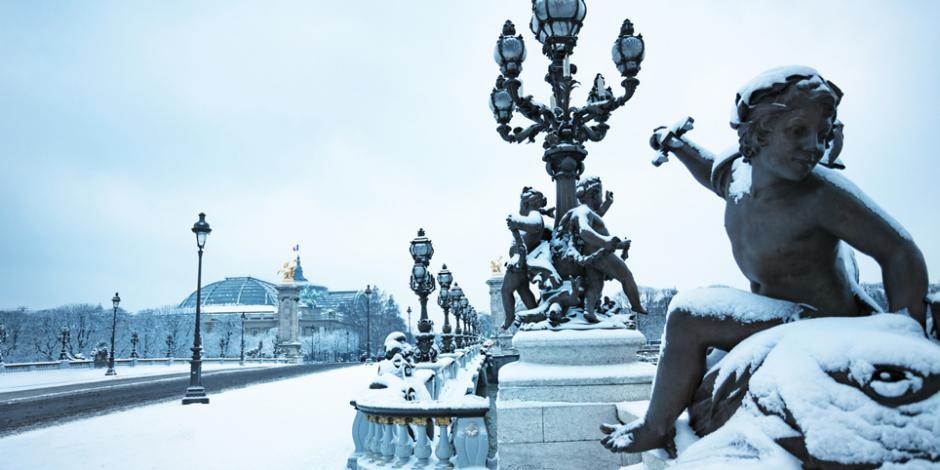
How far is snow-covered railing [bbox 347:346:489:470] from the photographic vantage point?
5.98 meters

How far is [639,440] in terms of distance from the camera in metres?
2.28

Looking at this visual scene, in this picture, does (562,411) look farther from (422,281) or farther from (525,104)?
(422,281)

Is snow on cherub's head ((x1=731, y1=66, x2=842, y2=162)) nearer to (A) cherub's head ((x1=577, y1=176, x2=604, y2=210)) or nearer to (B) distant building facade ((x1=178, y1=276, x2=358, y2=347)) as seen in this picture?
(A) cherub's head ((x1=577, y1=176, x2=604, y2=210))

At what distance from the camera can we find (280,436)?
12414mm

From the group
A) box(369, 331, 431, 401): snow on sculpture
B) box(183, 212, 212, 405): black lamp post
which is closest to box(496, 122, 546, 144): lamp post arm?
box(369, 331, 431, 401): snow on sculpture

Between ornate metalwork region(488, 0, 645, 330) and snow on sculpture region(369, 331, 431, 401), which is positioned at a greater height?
ornate metalwork region(488, 0, 645, 330)

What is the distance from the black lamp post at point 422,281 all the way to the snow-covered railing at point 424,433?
39.6 ft

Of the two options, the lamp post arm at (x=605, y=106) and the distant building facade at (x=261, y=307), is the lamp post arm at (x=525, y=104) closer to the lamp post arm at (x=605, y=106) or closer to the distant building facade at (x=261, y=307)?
the lamp post arm at (x=605, y=106)

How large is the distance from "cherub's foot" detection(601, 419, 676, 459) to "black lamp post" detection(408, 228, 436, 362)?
16.9m

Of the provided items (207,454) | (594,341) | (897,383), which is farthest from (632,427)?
(207,454)

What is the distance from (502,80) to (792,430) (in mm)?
6937

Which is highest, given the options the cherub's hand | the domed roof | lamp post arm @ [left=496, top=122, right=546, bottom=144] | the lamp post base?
the domed roof

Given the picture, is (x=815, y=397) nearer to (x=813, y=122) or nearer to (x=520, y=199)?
(x=813, y=122)

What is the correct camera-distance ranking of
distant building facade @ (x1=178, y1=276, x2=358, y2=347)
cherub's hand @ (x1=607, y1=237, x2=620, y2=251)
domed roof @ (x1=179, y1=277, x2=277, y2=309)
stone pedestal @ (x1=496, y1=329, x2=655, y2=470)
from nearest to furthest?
stone pedestal @ (x1=496, y1=329, x2=655, y2=470), cherub's hand @ (x1=607, y1=237, x2=620, y2=251), distant building facade @ (x1=178, y1=276, x2=358, y2=347), domed roof @ (x1=179, y1=277, x2=277, y2=309)
